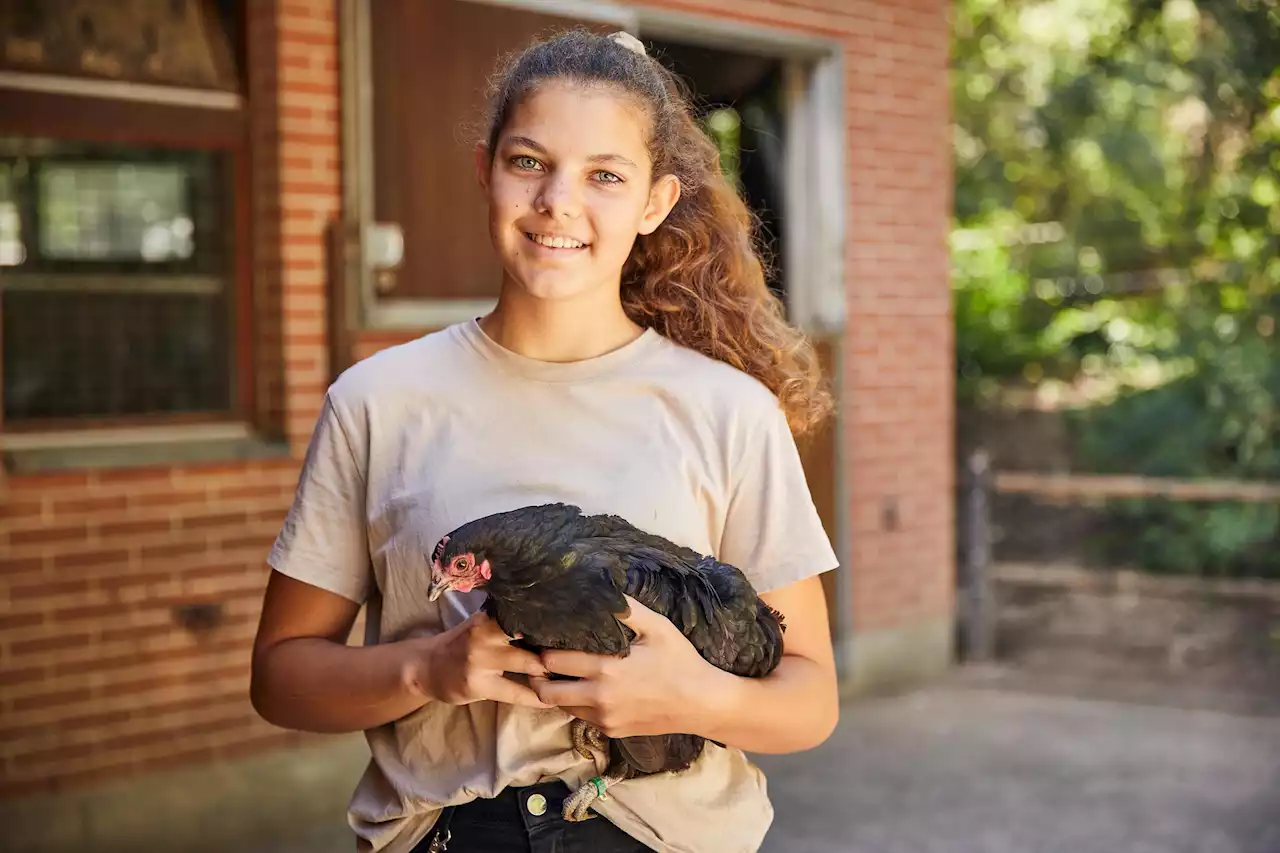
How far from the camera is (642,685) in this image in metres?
1.76

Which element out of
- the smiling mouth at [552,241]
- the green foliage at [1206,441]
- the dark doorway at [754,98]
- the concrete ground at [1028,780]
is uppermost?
the dark doorway at [754,98]

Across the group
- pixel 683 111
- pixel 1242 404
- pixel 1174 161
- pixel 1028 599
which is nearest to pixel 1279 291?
pixel 1242 404

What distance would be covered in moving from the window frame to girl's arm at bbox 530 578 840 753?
397 cm

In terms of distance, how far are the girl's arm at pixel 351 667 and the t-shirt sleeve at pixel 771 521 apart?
1.34ft

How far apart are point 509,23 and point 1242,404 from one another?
692 centimetres

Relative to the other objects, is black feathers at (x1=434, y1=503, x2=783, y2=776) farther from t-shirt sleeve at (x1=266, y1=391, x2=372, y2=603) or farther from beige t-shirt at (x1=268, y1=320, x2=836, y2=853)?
t-shirt sleeve at (x1=266, y1=391, x2=372, y2=603)

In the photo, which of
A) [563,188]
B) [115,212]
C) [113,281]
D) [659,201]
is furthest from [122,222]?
[563,188]

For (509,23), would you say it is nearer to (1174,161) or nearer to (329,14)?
(329,14)

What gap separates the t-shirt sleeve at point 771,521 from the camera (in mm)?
2012

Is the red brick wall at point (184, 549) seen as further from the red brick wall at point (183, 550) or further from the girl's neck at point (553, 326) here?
the girl's neck at point (553, 326)

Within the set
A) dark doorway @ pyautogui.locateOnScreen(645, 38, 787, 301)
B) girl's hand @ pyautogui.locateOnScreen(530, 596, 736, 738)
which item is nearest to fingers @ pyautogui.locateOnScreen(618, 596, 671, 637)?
girl's hand @ pyautogui.locateOnScreen(530, 596, 736, 738)

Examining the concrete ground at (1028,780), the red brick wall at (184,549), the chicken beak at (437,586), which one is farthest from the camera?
the concrete ground at (1028,780)

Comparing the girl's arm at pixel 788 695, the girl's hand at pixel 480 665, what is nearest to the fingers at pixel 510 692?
the girl's hand at pixel 480 665

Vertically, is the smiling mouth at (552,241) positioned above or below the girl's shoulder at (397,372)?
above
